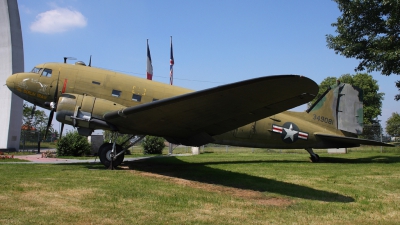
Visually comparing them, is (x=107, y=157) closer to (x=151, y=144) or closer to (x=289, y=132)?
(x=289, y=132)

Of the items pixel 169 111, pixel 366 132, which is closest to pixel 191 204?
pixel 169 111

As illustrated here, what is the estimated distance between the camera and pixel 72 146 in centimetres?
1942

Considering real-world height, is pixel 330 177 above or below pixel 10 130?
below

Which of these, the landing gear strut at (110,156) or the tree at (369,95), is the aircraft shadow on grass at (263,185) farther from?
the tree at (369,95)

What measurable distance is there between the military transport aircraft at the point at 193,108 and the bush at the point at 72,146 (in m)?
8.47

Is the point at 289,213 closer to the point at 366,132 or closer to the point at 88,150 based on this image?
the point at 88,150

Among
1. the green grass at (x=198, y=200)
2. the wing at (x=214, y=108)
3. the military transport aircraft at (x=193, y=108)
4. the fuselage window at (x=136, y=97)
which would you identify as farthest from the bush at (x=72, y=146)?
the green grass at (x=198, y=200)

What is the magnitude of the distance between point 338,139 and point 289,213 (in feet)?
32.1

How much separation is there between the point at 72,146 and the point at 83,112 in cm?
1066

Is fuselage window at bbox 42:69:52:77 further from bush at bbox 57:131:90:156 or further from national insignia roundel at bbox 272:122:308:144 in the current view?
bush at bbox 57:131:90:156

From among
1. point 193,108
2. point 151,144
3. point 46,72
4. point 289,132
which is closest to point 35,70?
point 46,72

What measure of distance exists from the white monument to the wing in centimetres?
2182

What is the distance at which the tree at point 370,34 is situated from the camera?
13.9 meters

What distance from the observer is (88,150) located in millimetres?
20234
